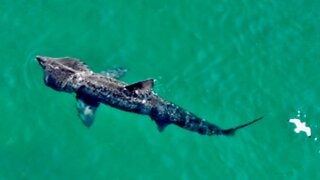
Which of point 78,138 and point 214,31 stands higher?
point 214,31

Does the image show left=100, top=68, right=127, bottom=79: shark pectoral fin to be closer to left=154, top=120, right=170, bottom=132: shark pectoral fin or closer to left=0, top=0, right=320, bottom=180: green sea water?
left=0, top=0, right=320, bottom=180: green sea water

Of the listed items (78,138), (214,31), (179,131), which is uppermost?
(214,31)

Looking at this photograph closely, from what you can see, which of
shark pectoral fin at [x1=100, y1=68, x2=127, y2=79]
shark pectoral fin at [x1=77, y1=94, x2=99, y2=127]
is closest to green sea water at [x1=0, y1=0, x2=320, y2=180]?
shark pectoral fin at [x1=100, y1=68, x2=127, y2=79]

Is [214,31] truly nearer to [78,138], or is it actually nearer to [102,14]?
[102,14]

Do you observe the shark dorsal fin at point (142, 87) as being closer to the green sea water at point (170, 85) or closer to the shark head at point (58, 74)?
the green sea water at point (170, 85)

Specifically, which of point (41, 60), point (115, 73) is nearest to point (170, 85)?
point (115, 73)

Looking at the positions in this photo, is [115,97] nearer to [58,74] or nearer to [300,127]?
[58,74]

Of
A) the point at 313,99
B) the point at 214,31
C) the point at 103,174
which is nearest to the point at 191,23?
the point at 214,31
